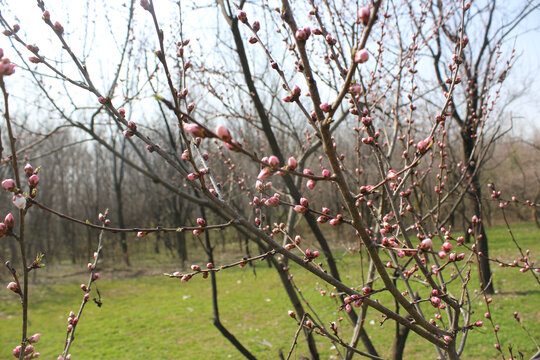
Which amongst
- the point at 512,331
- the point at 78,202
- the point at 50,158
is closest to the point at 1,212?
the point at 50,158

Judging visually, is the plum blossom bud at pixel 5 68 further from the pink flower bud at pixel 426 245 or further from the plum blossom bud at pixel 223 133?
the pink flower bud at pixel 426 245

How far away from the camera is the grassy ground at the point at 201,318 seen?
21.3 ft

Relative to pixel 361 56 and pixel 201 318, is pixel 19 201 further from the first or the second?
pixel 201 318

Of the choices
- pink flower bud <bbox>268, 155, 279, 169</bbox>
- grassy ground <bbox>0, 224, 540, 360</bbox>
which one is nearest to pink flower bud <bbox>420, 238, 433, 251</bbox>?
pink flower bud <bbox>268, 155, 279, 169</bbox>

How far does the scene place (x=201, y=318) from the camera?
342 inches

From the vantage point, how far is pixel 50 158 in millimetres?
20859

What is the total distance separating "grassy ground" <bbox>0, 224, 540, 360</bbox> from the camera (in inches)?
256

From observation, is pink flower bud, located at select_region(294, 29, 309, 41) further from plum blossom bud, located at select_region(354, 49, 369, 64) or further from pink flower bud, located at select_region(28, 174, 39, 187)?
pink flower bud, located at select_region(28, 174, 39, 187)

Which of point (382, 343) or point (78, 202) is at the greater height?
point (78, 202)

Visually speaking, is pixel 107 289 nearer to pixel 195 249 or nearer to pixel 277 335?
pixel 277 335

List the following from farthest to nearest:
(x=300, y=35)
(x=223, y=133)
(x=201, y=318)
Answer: (x=201, y=318)
(x=300, y=35)
(x=223, y=133)

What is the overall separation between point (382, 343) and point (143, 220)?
1999 cm

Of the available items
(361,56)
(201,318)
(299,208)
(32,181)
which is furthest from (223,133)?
(201,318)

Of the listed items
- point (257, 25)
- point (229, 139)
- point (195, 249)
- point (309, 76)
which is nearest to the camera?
point (229, 139)
